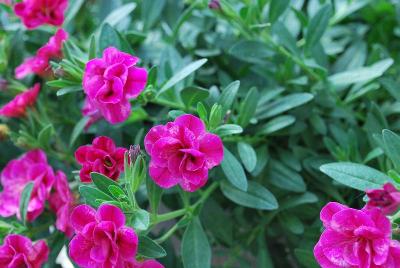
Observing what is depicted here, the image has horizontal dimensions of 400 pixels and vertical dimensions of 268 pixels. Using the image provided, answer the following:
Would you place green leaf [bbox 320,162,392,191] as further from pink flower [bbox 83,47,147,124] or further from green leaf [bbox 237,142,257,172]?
pink flower [bbox 83,47,147,124]

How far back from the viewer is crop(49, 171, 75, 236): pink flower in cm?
91

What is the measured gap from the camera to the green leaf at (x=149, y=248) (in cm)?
77

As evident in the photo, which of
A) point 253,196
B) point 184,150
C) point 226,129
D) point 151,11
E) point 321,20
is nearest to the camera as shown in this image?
point 184,150

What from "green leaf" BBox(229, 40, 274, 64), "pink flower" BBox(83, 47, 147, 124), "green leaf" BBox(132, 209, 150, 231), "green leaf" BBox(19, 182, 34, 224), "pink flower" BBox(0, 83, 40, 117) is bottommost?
"green leaf" BBox(19, 182, 34, 224)

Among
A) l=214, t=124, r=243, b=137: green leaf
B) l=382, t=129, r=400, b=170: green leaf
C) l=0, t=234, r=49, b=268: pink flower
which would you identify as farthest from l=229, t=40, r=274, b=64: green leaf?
l=0, t=234, r=49, b=268: pink flower

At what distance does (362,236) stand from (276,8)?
53cm

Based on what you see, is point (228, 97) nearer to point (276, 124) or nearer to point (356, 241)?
point (276, 124)

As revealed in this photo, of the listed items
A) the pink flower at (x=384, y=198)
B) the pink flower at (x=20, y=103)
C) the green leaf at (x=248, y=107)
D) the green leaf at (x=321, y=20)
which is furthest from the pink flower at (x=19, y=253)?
the green leaf at (x=321, y=20)

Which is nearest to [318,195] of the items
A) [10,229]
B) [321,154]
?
[321,154]

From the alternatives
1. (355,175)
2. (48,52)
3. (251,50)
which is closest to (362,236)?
(355,175)

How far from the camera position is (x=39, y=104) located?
3.58 feet

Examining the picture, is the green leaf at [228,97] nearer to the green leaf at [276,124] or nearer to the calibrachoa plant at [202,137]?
the calibrachoa plant at [202,137]

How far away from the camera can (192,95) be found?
3.05 ft

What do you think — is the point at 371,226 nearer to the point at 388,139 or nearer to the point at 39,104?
the point at 388,139
